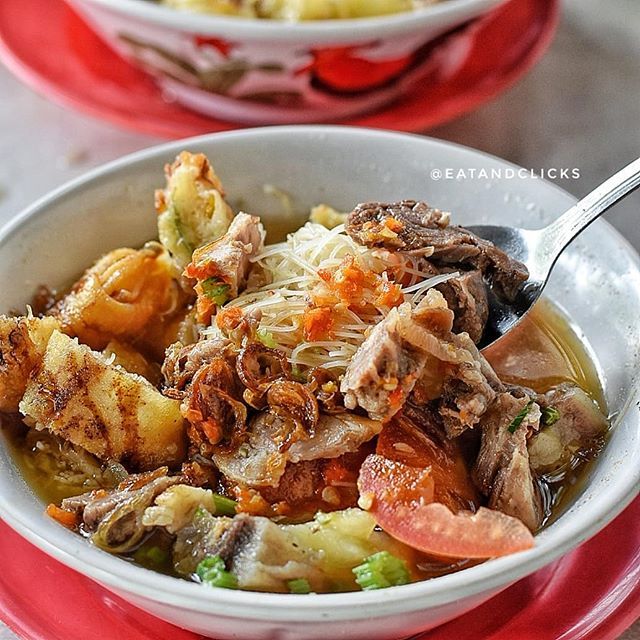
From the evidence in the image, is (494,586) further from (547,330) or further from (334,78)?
(334,78)

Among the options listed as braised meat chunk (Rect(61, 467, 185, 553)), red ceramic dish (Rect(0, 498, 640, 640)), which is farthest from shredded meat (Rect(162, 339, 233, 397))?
red ceramic dish (Rect(0, 498, 640, 640))

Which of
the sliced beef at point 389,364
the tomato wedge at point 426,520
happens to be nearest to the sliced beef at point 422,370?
the sliced beef at point 389,364

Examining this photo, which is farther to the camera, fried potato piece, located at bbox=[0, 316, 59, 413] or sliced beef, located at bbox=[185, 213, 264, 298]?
sliced beef, located at bbox=[185, 213, 264, 298]

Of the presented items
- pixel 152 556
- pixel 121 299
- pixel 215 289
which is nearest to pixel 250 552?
pixel 152 556

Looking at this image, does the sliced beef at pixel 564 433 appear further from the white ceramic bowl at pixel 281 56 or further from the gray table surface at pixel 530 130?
the white ceramic bowl at pixel 281 56

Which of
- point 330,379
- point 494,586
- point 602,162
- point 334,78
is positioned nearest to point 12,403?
point 330,379

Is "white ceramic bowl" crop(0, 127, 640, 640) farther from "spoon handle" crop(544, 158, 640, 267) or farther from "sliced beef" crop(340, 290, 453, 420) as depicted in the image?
"sliced beef" crop(340, 290, 453, 420)

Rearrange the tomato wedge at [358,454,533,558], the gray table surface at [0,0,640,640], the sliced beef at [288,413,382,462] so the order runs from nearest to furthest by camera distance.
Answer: the tomato wedge at [358,454,533,558] → the sliced beef at [288,413,382,462] → the gray table surface at [0,0,640,640]
